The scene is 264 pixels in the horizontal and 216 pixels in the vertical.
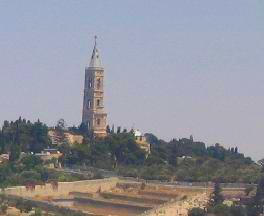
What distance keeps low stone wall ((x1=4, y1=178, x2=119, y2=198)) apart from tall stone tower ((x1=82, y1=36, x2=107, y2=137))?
54.1ft

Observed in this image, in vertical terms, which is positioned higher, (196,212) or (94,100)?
(94,100)

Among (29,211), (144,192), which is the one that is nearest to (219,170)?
(144,192)

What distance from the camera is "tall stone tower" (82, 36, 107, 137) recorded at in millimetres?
63594

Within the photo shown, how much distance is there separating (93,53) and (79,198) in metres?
24.4

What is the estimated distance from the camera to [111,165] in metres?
53.2

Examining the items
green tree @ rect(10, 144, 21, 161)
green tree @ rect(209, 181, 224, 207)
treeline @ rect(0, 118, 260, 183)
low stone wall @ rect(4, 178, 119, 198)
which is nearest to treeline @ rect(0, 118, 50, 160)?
treeline @ rect(0, 118, 260, 183)

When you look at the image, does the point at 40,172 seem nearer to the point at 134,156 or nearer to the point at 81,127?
the point at 134,156

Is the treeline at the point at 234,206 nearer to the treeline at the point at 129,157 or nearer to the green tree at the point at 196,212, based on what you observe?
the green tree at the point at 196,212

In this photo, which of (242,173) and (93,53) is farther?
(93,53)

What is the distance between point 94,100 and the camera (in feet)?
209

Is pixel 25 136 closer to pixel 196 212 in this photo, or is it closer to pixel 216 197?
pixel 216 197

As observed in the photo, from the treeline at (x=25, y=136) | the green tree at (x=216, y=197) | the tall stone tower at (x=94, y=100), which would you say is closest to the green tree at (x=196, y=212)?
the green tree at (x=216, y=197)

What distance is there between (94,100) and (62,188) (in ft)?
63.3

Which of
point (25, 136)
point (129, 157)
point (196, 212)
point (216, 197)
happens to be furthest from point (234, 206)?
point (25, 136)
